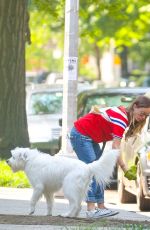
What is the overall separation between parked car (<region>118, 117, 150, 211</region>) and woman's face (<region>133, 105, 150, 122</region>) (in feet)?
6.14

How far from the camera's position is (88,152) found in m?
11.2

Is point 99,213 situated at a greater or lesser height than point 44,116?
lesser

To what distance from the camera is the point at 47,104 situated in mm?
21969

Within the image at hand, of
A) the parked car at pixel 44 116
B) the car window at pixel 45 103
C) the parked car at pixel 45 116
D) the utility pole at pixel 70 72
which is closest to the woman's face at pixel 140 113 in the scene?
the utility pole at pixel 70 72

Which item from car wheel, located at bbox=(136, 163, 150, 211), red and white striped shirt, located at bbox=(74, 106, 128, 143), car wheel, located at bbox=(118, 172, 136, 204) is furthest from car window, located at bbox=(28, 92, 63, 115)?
red and white striped shirt, located at bbox=(74, 106, 128, 143)

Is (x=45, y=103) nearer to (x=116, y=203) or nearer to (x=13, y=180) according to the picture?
(x=13, y=180)

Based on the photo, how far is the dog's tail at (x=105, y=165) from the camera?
414 inches

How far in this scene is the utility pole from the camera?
15672 millimetres

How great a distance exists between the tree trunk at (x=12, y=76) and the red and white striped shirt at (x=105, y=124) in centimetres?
742

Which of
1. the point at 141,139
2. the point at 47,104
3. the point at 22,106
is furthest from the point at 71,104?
the point at 47,104

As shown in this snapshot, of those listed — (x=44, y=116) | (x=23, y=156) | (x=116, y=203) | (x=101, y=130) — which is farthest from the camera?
(x=44, y=116)

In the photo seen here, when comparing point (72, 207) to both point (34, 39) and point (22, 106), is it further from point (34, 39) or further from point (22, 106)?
point (34, 39)

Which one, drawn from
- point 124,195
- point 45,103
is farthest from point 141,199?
point 45,103

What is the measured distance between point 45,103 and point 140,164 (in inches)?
349
